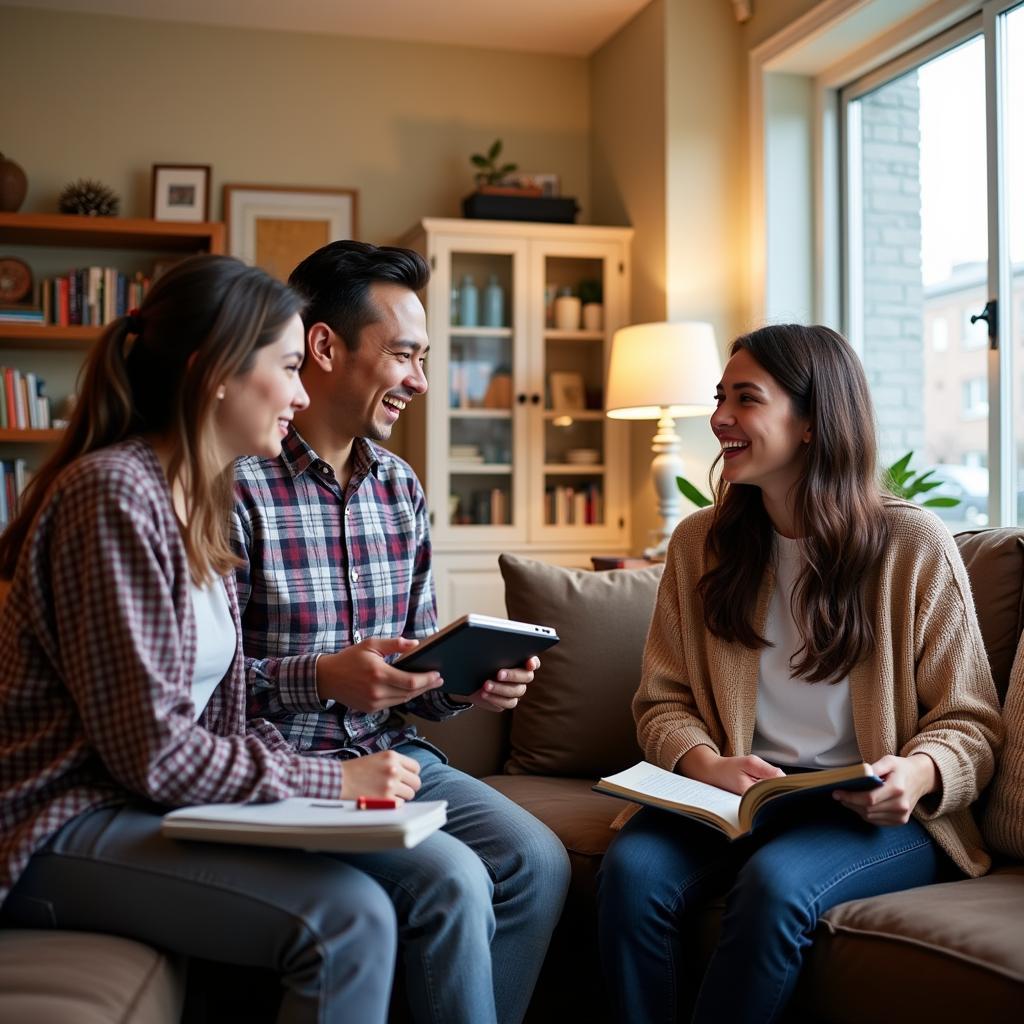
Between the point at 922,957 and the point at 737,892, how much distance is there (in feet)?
0.79

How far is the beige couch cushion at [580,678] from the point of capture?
225cm

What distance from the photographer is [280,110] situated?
14.9 feet

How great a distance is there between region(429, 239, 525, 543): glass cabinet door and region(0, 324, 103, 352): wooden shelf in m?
1.20

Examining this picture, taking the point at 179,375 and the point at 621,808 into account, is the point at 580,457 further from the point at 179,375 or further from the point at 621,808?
the point at 179,375

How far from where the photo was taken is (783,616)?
6.21 feet

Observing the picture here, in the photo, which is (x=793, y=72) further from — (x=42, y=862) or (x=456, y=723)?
(x=42, y=862)

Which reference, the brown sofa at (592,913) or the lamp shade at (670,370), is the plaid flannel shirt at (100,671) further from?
the lamp shade at (670,370)

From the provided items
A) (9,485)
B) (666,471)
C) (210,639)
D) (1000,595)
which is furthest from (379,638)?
(9,485)

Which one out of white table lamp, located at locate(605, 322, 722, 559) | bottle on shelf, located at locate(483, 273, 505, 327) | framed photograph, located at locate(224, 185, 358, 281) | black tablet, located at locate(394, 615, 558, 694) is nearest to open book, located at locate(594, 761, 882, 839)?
black tablet, located at locate(394, 615, 558, 694)

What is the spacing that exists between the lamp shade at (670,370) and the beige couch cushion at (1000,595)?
5.51 ft

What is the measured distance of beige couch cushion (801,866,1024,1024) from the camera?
1.38 metres

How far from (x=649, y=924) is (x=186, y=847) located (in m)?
0.67

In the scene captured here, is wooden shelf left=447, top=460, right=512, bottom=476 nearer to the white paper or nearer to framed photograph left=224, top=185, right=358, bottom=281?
framed photograph left=224, top=185, right=358, bottom=281

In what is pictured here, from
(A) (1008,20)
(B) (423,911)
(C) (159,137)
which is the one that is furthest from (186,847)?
(C) (159,137)
